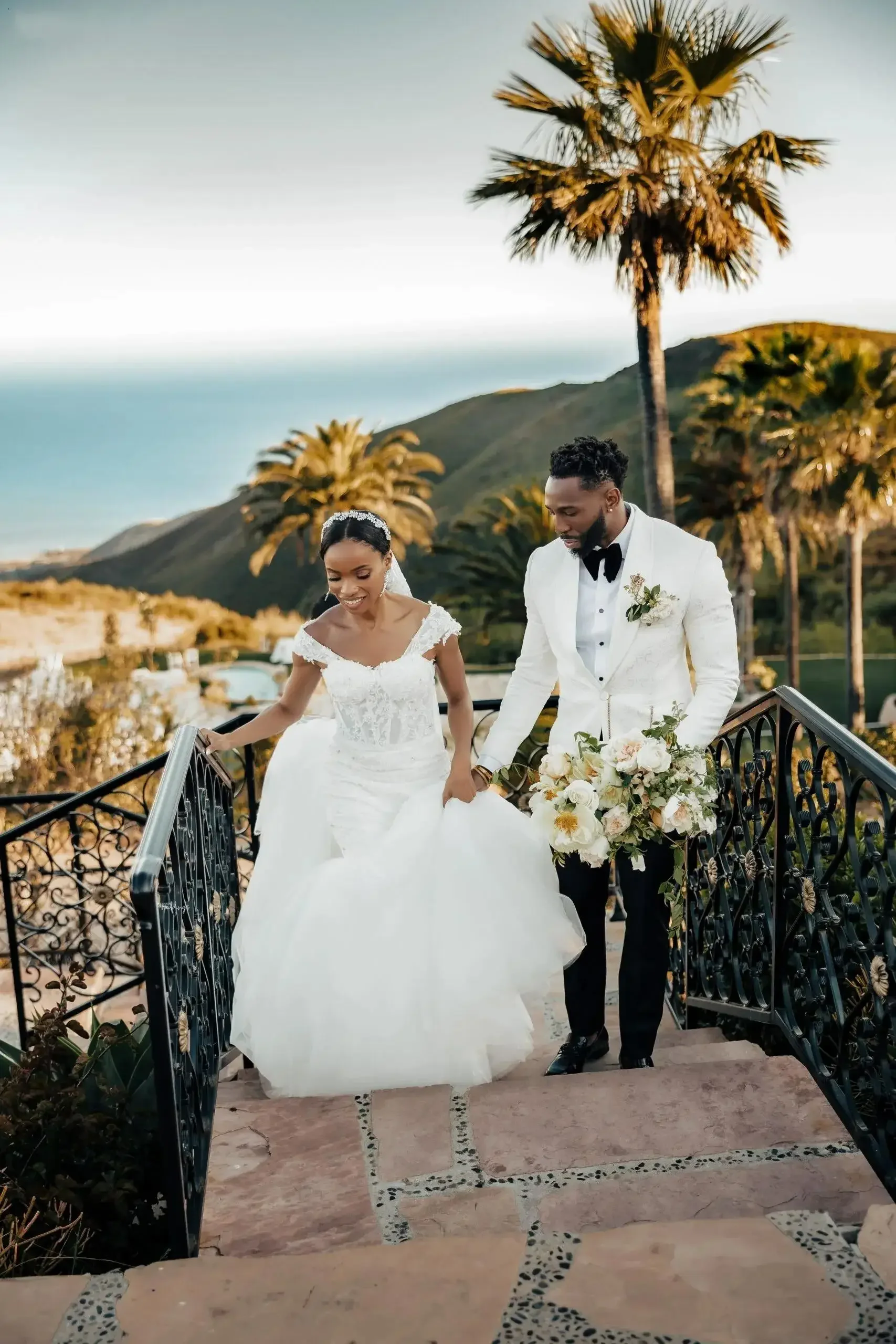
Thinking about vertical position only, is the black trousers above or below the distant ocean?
below

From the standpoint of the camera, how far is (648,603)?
10.9 feet

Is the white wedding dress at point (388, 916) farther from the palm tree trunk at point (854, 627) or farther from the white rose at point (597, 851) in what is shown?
the palm tree trunk at point (854, 627)

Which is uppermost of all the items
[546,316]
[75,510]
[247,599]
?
[546,316]

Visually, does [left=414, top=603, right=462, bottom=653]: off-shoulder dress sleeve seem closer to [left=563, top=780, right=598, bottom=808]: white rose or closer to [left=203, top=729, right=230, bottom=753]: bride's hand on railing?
[left=203, top=729, right=230, bottom=753]: bride's hand on railing

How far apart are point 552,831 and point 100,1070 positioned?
144cm

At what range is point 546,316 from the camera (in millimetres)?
64938

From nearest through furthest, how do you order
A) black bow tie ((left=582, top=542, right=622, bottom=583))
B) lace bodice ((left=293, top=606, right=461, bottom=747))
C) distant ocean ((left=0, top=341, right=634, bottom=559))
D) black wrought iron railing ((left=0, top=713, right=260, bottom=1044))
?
black bow tie ((left=582, top=542, right=622, bottom=583))
lace bodice ((left=293, top=606, right=461, bottom=747))
black wrought iron railing ((left=0, top=713, right=260, bottom=1044))
distant ocean ((left=0, top=341, right=634, bottom=559))

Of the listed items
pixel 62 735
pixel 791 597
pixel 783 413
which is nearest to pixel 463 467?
pixel 783 413

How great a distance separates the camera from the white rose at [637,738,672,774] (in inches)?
124

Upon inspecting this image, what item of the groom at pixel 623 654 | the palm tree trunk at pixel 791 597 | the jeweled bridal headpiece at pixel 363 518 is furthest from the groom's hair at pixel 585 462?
the palm tree trunk at pixel 791 597

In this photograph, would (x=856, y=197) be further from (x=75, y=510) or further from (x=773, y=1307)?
(x=773, y=1307)

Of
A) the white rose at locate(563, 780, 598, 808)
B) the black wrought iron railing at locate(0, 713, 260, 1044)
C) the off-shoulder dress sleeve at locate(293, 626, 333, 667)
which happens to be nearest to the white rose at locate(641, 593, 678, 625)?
the white rose at locate(563, 780, 598, 808)

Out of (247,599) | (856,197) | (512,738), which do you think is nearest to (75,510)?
(247,599)

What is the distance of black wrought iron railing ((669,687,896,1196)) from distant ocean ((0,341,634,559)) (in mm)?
58016
